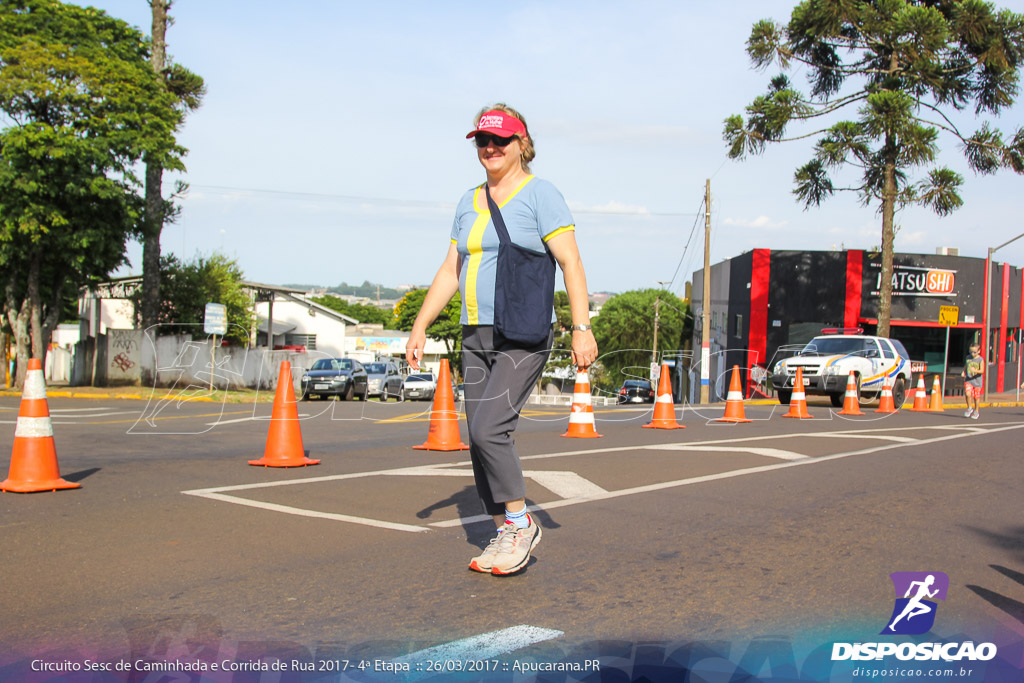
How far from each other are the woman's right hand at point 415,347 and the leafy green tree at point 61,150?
2180 centimetres

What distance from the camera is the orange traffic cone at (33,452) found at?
20.0 ft

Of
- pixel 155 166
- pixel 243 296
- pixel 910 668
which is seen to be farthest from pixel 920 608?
pixel 243 296

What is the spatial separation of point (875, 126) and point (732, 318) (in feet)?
57.5

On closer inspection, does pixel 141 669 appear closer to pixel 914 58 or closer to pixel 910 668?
pixel 910 668

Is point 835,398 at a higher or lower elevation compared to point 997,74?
lower

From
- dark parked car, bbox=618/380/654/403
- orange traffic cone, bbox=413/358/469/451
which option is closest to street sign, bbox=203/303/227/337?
orange traffic cone, bbox=413/358/469/451

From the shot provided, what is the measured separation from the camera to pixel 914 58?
1195 inches

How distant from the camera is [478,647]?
3.06 meters

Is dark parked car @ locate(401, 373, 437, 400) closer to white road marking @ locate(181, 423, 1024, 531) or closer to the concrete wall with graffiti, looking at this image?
the concrete wall with graffiti

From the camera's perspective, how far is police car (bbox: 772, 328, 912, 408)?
2075 centimetres

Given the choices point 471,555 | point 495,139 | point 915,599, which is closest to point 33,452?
point 471,555

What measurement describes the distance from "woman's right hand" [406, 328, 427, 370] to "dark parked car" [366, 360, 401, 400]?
2561 cm

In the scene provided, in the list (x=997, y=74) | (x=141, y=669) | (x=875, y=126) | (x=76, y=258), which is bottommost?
(x=141, y=669)

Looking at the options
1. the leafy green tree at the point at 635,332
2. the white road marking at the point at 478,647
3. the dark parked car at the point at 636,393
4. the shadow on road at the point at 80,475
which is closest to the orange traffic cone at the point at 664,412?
the shadow on road at the point at 80,475
